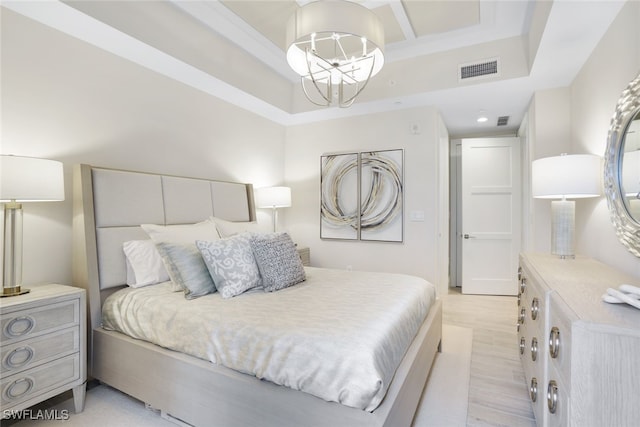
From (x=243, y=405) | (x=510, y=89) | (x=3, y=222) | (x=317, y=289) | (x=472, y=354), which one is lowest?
(x=472, y=354)

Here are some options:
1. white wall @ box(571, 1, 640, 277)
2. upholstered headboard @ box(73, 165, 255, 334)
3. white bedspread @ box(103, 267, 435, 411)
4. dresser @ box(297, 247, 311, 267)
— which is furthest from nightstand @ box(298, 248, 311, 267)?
white wall @ box(571, 1, 640, 277)

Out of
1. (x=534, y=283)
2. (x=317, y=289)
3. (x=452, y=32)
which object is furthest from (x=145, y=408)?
(x=452, y=32)

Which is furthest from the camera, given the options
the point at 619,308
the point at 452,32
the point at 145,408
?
the point at 452,32

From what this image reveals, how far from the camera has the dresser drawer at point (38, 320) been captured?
1546mm

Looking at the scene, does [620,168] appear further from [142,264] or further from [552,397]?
[142,264]

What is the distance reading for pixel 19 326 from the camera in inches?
62.8

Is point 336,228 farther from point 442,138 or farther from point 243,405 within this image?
point 243,405

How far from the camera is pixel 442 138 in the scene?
411 centimetres

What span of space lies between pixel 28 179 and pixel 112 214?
0.59m

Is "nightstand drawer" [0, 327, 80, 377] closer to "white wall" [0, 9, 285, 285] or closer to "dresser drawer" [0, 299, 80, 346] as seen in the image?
"dresser drawer" [0, 299, 80, 346]

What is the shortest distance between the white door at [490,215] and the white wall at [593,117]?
3.83 feet

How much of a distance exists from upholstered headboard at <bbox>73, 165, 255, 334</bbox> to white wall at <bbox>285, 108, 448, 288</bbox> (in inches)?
71.6

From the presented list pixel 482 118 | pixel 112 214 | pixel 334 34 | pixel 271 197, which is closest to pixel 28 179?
pixel 112 214

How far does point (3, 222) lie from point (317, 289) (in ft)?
6.20
